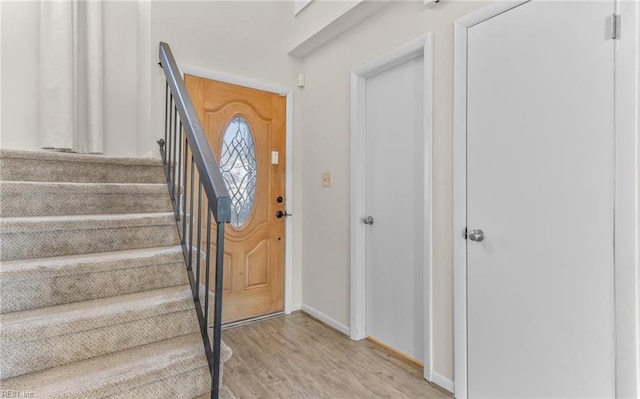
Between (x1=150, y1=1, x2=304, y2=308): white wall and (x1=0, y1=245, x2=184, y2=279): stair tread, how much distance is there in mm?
1159

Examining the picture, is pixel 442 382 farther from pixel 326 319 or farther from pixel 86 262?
pixel 86 262

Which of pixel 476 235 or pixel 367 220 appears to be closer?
pixel 476 235

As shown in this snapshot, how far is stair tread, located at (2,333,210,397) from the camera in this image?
105 centimetres

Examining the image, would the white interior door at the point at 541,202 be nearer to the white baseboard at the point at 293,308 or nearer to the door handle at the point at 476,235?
the door handle at the point at 476,235

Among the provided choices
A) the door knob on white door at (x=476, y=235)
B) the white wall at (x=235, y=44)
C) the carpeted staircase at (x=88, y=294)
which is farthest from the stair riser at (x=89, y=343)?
Answer: the white wall at (x=235, y=44)

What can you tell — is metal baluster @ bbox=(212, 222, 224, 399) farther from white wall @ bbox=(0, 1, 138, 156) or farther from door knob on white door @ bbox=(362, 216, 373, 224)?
white wall @ bbox=(0, 1, 138, 156)

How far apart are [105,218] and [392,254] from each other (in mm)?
1735

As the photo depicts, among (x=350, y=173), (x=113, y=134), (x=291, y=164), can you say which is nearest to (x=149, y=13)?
(x=113, y=134)

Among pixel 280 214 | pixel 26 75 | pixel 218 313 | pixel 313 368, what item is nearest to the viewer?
pixel 218 313

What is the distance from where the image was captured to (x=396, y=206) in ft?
7.02

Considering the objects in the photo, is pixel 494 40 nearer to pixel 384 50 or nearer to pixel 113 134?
pixel 384 50

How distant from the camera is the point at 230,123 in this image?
260 centimetres

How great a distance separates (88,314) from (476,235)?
5.85ft

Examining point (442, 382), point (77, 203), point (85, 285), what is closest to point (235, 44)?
point (77, 203)
